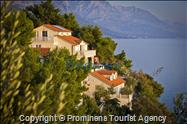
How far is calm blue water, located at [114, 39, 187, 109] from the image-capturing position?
17.4 m

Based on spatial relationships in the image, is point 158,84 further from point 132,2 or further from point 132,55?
point 132,2

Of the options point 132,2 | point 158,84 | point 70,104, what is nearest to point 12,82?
point 70,104

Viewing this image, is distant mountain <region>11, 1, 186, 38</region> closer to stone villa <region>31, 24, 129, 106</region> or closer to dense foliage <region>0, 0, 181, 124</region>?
dense foliage <region>0, 0, 181, 124</region>

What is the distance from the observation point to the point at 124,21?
26281mm

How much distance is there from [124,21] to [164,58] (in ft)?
15.3

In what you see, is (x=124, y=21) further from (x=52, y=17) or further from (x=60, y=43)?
(x=60, y=43)

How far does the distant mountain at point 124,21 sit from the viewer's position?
24.8 m

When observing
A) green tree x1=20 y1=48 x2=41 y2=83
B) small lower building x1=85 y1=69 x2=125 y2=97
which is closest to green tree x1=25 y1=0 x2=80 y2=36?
small lower building x1=85 y1=69 x2=125 y2=97

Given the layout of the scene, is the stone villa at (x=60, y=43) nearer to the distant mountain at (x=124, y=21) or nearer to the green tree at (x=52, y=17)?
the green tree at (x=52, y=17)

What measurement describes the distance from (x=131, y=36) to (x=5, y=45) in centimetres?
2096

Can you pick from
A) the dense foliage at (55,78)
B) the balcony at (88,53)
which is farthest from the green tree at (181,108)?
the balcony at (88,53)

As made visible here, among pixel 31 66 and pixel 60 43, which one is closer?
pixel 31 66

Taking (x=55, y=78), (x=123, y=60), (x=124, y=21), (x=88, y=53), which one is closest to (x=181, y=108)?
(x=55, y=78)

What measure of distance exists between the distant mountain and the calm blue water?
54 cm
